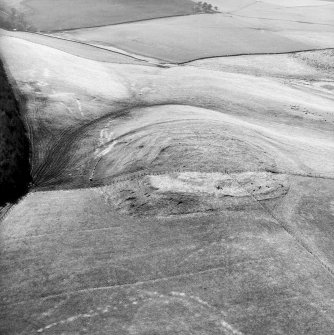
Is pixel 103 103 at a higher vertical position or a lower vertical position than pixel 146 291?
higher

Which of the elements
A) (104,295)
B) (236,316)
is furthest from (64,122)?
(236,316)

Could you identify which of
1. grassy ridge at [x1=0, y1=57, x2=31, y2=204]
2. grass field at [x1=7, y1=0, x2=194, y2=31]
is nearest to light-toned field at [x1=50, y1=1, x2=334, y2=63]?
grass field at [x1=7, y1=0, x2=194, y2=31]

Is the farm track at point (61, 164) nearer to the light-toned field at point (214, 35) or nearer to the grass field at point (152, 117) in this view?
the grass field at point (152, 117)

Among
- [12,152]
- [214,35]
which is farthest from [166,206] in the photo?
[214,35]

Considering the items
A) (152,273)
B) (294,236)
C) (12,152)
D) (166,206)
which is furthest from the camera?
(12,152)

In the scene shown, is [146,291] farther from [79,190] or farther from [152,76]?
[152,76]

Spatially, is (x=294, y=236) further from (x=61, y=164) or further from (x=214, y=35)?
(x=214, y=35)
